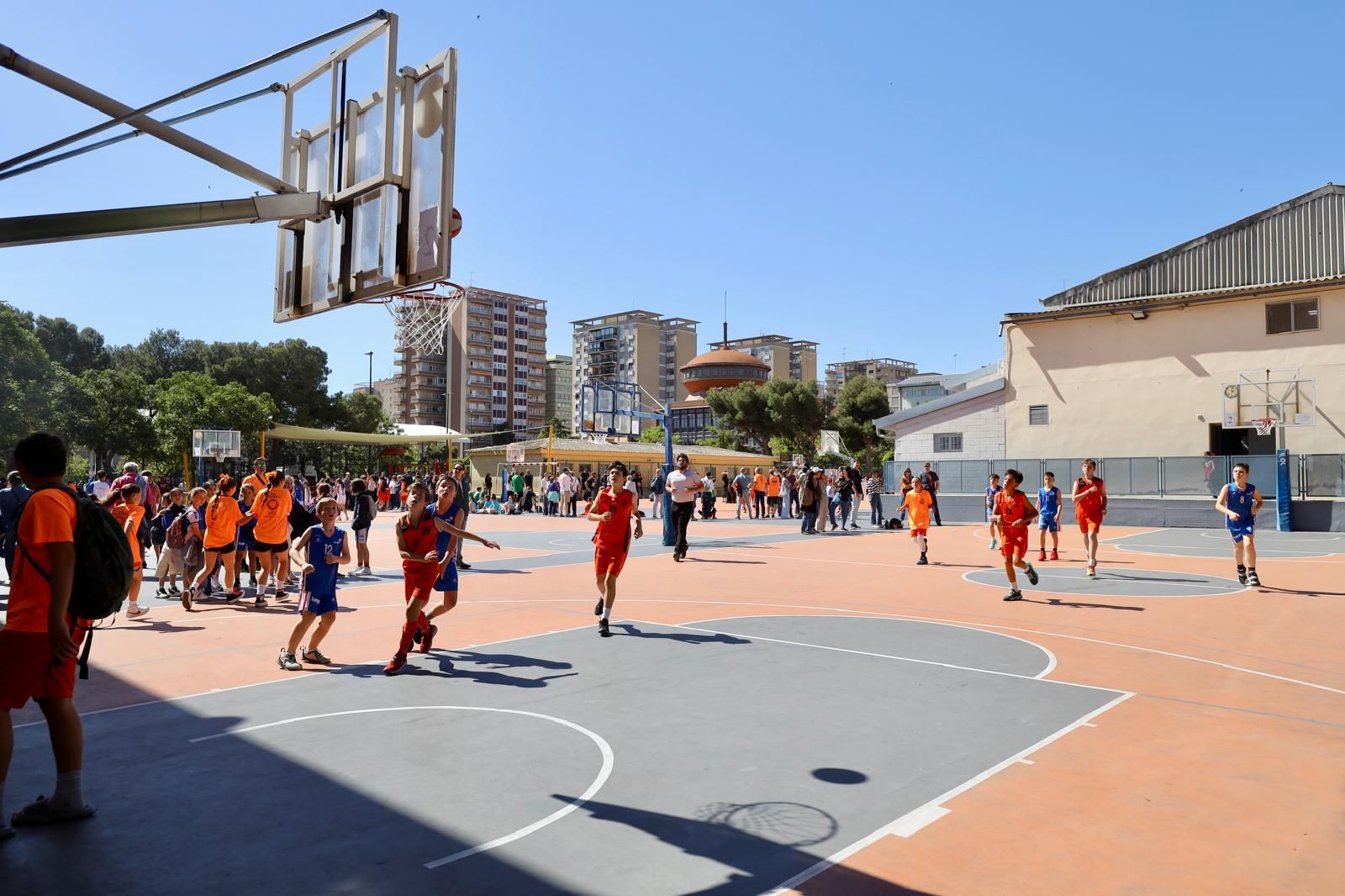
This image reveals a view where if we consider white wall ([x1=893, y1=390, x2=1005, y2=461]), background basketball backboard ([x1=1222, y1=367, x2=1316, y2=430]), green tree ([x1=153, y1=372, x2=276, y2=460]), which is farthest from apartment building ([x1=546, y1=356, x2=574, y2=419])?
background basketball backboard ([x1=1222, y1=367, x2=1316, y2=430])

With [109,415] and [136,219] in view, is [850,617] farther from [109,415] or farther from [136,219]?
[109,415]

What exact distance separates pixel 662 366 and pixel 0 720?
145 metres

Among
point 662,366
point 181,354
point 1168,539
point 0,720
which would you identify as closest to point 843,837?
point 0,720

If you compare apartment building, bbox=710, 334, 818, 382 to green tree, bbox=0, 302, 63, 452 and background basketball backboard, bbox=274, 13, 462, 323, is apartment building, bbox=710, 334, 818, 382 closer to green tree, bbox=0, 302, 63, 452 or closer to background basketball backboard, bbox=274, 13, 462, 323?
green tree, bbox=0, 302, 63, 452

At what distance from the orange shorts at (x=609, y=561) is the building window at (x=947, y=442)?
30.1 meters

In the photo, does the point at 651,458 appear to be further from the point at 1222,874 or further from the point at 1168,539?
the point at 1222,874

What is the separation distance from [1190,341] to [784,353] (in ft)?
441

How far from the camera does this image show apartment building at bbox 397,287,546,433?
407ft

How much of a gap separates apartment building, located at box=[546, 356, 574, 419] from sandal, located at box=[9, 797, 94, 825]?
480ft

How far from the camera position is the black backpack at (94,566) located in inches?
186

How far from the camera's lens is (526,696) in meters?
7.07

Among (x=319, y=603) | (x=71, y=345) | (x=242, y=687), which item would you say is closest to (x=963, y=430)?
(x=319, y=603)

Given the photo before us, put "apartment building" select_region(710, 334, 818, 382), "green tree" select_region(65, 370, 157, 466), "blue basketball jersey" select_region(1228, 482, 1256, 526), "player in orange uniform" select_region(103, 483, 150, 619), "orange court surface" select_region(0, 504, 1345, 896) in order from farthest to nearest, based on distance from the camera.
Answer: "apartment building" select_region(710, 334, 818, 382) < "green tree" select_region(65, 370, 157, 466) < "blue basketball jersey" select_region(1228, 482, 1256, 526) < "player in orange uniform" select_region(103, 483, 150, 619) < "orange court surface" select_region(0, 504, 1345, 896)

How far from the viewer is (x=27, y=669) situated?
452 cm
